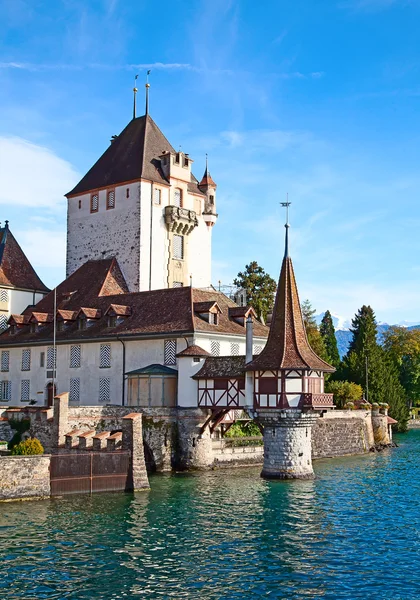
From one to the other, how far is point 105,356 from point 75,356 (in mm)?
2888

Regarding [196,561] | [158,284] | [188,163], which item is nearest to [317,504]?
[196,561]

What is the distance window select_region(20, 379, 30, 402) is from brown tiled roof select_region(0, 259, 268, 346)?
2.95 meters

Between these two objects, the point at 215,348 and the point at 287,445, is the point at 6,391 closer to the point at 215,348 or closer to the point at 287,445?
the point at 215,348

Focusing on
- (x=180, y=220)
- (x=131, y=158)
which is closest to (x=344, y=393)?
(x=180, y=220)

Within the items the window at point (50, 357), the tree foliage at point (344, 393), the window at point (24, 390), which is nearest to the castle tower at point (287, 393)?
the window at point (50, 357)

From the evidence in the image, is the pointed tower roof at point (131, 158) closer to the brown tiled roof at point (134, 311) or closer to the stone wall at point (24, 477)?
the brown tiled roof at point (134, 311)

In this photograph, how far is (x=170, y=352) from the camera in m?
48.6

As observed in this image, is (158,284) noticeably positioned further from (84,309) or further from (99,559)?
(99,559)

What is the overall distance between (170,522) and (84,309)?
25.9 m

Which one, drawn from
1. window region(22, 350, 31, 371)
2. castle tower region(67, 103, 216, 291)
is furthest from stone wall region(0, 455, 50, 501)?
castle tower region(67, 103, 216, 291)

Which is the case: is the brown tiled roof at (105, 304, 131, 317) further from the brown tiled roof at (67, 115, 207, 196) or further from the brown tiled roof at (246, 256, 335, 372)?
the brown tiled roof at (67, 115, 207, 196)

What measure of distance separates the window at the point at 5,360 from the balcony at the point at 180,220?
51.7ft

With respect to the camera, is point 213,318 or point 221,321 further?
point 221,321

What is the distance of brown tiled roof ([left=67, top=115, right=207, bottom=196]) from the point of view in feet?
208
